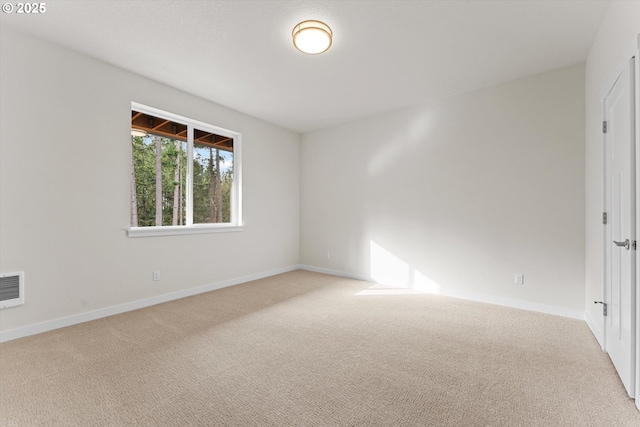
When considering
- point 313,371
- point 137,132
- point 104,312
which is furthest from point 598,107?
point 104,312

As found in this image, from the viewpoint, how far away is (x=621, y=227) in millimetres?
1970

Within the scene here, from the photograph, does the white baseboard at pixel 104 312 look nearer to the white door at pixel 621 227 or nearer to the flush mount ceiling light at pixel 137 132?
the flush mount ceiling light at pixel 137 132

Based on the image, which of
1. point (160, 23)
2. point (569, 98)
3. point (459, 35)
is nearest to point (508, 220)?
point (569, 98)

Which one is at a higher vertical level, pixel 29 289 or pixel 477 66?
pixel 477 66

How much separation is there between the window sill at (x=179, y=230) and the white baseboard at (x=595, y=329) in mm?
4331

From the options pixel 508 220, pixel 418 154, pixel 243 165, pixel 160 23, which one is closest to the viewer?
pixel 160 23

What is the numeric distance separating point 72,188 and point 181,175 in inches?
49.4

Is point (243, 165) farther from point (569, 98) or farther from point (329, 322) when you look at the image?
point (569, 98)

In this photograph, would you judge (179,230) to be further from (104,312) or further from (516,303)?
(516,303)

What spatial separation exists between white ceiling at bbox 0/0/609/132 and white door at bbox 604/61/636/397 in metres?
0.91

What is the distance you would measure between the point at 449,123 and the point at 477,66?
2.85 feet

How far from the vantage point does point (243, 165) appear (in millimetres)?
4637

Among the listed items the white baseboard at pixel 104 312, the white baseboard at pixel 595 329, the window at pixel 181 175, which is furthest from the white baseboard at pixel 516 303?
the window at pixel 181 175

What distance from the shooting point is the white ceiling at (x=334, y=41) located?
226cm
